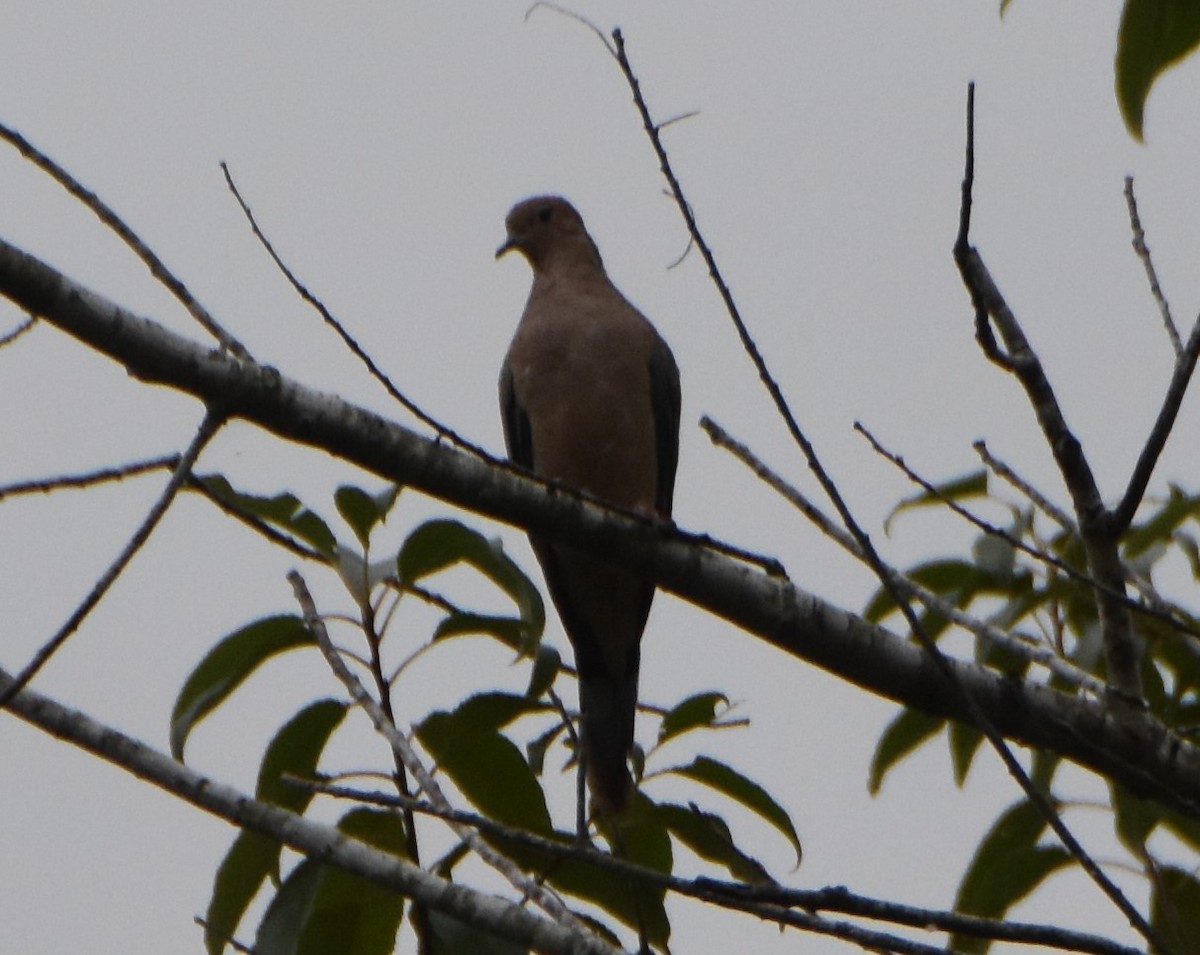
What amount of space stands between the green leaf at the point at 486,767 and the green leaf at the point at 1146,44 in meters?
1.48

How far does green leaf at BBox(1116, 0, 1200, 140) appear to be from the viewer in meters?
2.52

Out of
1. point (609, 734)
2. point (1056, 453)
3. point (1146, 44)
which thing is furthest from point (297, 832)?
point (609, 734)

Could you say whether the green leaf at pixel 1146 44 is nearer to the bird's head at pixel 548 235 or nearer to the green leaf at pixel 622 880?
the green leaf at pixel 622 880

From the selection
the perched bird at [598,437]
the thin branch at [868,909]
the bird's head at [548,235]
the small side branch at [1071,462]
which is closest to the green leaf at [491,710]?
the small side branch at [1071,462]

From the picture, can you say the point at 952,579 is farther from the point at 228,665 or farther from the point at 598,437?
the point at 598,437

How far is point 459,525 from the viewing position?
3.03m

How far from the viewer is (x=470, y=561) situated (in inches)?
123

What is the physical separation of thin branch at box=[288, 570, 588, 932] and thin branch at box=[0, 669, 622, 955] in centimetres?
3

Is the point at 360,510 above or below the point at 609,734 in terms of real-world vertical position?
below

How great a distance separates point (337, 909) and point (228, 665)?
48 cm

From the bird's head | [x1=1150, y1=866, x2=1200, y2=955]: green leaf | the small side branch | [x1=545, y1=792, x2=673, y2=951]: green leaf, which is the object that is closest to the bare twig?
the small side branch

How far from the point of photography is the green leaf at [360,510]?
3.12 meters

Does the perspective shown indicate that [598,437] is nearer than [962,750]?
No

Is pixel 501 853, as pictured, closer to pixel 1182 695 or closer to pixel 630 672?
pixel 1182 695
